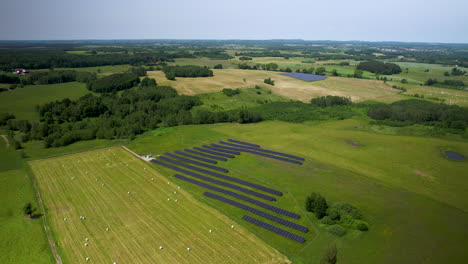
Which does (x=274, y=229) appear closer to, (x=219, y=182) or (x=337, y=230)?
(x=337, y=230)

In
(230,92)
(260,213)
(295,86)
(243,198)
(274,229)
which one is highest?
(295,86)

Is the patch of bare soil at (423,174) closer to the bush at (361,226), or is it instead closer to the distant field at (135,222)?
the bush at (361,226)

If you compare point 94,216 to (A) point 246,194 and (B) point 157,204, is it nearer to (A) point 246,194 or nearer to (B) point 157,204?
(B) point 157,204

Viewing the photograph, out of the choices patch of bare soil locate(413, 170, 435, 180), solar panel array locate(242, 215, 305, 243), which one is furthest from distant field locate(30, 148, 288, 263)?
patch of bare soil locate(413, 170, 435, 180)

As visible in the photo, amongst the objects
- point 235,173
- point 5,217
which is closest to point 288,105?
point 235,173

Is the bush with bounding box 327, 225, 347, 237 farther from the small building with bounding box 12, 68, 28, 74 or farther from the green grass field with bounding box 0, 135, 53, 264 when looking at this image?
the small building with bounding box 12, 68, 28, 74

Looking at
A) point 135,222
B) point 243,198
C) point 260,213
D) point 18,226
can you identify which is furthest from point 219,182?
point 18,226

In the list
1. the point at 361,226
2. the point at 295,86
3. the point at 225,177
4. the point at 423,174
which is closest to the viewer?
the point at 361,226
